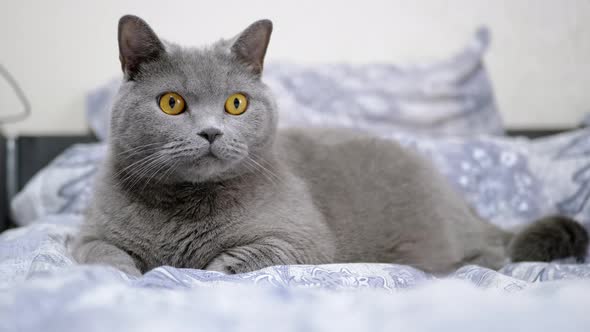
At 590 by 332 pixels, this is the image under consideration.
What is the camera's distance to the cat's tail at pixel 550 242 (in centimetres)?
135

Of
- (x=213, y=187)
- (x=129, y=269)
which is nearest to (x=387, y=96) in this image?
(x=213, y=187)

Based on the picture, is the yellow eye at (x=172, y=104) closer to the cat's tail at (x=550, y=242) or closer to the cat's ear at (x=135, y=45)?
the cat's ear at (x=135, y=45)

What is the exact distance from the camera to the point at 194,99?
1.06m

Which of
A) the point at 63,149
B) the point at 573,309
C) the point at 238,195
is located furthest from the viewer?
the point at 63,149

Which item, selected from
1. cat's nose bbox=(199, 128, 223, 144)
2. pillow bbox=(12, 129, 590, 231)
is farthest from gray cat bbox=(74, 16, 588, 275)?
pillow bbox=(12, 129, 590, 231)

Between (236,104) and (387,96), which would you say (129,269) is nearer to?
(236,104)

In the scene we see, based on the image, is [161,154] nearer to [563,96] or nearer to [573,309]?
[573,309]

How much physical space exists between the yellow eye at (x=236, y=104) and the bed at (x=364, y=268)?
14.0 inches

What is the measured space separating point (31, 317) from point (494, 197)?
1731 millimetres

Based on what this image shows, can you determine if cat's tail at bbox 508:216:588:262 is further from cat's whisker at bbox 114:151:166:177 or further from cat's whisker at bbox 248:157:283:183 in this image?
cat's whisker at bbox 114:151:166:177

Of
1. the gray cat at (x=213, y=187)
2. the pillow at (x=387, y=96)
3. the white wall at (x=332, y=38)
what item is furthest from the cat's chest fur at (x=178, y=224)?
the white wall at (x=332, y=38)

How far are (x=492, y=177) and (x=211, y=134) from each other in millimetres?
1362

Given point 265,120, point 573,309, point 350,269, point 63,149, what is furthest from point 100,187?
point 63,149

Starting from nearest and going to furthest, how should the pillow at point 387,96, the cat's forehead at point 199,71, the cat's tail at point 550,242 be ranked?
the cat's forehead at point 199,71 → the cat's tail at point 550,242 → the pillow at point 387,96
